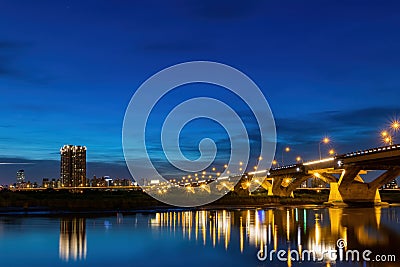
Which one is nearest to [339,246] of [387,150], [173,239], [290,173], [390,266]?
[390,266]

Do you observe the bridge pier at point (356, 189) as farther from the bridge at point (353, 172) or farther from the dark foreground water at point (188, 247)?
the dark foreground water at point (188, 247)

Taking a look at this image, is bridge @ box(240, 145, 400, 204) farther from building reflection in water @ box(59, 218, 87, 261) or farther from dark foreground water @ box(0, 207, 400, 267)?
building reflection in water @ box(59, 218, 87, 261)

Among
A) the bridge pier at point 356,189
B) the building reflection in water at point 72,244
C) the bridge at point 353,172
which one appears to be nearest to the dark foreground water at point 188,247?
the building reflection in water at point 72,244

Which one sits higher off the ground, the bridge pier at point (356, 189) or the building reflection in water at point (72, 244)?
the bridge pier at point (356, 189)

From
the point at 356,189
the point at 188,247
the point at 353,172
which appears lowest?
the point at 188,247

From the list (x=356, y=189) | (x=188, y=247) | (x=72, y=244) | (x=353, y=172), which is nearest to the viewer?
(x=188, y=247)

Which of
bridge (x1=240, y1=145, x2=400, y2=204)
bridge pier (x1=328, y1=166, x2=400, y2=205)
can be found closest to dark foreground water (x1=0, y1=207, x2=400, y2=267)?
bridge (x1=240, y1=145, x2=400, y2=204)

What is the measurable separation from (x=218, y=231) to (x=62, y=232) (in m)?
12.8

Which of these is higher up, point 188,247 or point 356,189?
point 356,189

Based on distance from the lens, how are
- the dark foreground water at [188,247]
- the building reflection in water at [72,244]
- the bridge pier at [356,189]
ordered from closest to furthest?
1. the dark foreground water at [188,247]
2. the building reflection in water at [72,244]
3. the bridge pier at [356,189]

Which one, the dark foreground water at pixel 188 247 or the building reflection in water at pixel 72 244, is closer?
the dark foreground water at pixel 188 247

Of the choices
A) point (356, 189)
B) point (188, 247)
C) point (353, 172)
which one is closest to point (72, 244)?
point (188, 247)

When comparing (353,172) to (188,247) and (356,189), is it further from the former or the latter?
(188,247)

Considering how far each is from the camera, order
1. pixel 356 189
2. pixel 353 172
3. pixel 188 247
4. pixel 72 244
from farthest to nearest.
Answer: pixel 356 189 → pixel 353 172 → pixel 72 244 → pixel 188 247
